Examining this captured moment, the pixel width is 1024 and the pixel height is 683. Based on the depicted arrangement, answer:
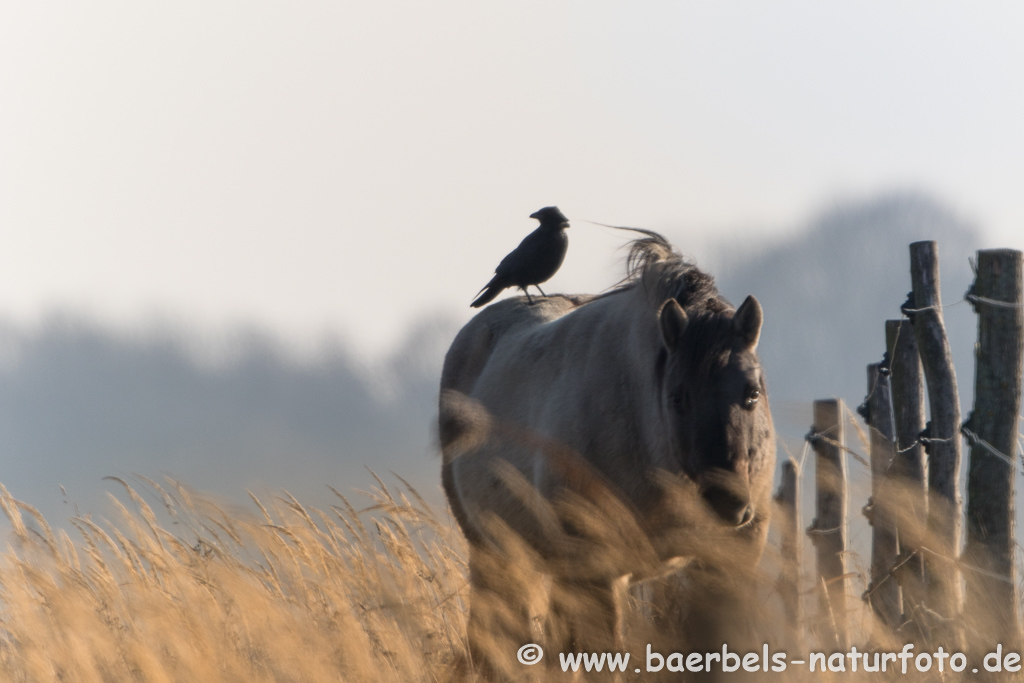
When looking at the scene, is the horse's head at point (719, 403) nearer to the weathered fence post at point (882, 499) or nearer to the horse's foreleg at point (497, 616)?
the horse's foreleg at point (497, 616)

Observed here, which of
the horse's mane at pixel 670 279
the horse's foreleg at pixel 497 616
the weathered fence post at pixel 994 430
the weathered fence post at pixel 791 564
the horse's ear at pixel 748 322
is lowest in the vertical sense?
the horse's foreleg at pixel 497 616

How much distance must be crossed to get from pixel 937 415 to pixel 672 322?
1.67 meters

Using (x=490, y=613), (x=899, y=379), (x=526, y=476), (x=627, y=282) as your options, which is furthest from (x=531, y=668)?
(x=899, y=379)

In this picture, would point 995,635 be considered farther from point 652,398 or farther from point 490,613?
point 490,613

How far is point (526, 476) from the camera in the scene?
4.20m

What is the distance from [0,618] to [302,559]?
1.87m

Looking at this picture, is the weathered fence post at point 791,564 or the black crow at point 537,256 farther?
the black crow at point 537,256

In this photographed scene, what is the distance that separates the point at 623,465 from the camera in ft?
12.2

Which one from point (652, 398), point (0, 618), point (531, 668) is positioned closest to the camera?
point (652, 398)

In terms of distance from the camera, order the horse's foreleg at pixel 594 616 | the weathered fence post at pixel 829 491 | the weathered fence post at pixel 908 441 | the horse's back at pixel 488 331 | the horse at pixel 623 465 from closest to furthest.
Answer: the horse at pixel 623 465 → the horse's foreleg at pixel 594 616 → the weathered fence post at pixel 908 441 → the horse's back at pixel 488 331 → the weathered fence post at pixel 829 491

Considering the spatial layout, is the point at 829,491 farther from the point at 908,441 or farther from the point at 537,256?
the point at 537,256

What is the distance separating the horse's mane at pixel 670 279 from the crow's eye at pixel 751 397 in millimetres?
402

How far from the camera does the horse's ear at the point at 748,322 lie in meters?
3.29

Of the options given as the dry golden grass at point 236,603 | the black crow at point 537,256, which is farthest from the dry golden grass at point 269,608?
the black crow at point 537,256
